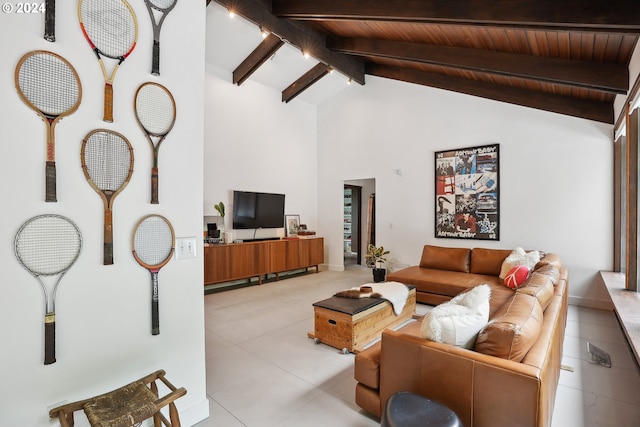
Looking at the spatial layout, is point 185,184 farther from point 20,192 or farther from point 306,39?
point 306,39

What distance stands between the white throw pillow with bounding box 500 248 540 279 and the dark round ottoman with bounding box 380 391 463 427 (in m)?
3.04

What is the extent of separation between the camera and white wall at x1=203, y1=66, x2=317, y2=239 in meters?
5.72

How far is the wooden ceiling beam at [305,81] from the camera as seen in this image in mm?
6243

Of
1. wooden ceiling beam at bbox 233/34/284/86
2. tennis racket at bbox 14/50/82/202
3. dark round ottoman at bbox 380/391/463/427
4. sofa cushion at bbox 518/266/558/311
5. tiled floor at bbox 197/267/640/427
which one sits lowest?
tiled floor at bbox 197/267/640/427

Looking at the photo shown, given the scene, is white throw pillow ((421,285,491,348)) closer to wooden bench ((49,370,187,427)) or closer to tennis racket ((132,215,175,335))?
wooden bench ((49,370,187,427))

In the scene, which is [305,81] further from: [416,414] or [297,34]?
[416,414]

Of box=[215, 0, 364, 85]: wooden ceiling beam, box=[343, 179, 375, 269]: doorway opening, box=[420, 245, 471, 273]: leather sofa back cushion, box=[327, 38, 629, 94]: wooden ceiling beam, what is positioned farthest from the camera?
box=[343, 179, 375, 269]: doorway opening

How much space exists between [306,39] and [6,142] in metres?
4.68

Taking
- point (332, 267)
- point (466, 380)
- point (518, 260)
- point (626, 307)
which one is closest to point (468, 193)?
point (518, 260)

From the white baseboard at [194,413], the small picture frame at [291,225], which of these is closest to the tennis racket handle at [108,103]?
the white baseboard at [194,413]

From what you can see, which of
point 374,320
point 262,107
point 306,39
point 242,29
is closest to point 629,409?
point 374,320

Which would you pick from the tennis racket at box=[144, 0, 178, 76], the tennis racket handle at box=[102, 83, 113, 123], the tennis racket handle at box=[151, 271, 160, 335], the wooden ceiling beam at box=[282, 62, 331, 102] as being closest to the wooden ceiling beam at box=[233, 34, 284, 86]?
the wooden ceiling beam at box=[282, 62, 331, 102]

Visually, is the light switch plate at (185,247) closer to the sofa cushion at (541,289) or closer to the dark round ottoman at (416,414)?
the dark round ottoman at (416,414)

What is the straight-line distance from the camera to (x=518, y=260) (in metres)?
4.05
